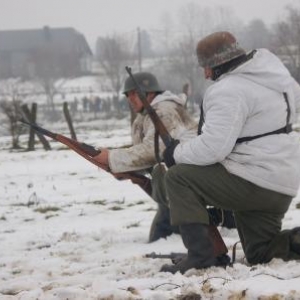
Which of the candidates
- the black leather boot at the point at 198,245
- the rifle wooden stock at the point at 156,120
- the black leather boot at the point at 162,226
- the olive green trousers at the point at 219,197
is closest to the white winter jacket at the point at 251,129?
the olive green trousers at the point at 219,197

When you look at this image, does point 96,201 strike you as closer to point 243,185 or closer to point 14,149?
point 243,185

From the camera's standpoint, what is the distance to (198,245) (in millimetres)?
3938

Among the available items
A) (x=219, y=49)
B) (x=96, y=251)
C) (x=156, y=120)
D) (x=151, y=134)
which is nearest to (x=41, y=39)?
(x=96, y=251)

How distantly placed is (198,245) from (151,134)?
1.31 meters

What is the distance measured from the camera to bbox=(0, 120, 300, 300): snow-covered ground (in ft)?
10.5

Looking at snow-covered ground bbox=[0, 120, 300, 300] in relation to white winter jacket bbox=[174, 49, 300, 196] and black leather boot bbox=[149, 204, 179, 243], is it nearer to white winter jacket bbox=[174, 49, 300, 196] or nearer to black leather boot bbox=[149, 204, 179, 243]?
black leather boot bbox=[149, 204, 179, 243]

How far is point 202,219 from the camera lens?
393 cm

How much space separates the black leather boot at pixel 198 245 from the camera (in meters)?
3.93

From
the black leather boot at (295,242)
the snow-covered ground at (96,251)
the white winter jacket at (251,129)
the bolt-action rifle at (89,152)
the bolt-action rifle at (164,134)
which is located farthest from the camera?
the bolt-action rifle at (89,152)

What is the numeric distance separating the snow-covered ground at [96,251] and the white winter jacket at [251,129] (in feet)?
1.99

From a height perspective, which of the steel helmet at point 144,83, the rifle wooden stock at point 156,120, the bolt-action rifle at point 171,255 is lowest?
the bolt-action rifle at point 171,255

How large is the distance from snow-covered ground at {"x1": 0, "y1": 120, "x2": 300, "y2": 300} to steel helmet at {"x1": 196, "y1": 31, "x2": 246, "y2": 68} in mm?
1390

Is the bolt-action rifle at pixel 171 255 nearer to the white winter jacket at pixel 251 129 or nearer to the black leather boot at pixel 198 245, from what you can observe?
the black leather boot at pixel 198 245

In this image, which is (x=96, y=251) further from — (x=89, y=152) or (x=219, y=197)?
(x=219, y=197)
